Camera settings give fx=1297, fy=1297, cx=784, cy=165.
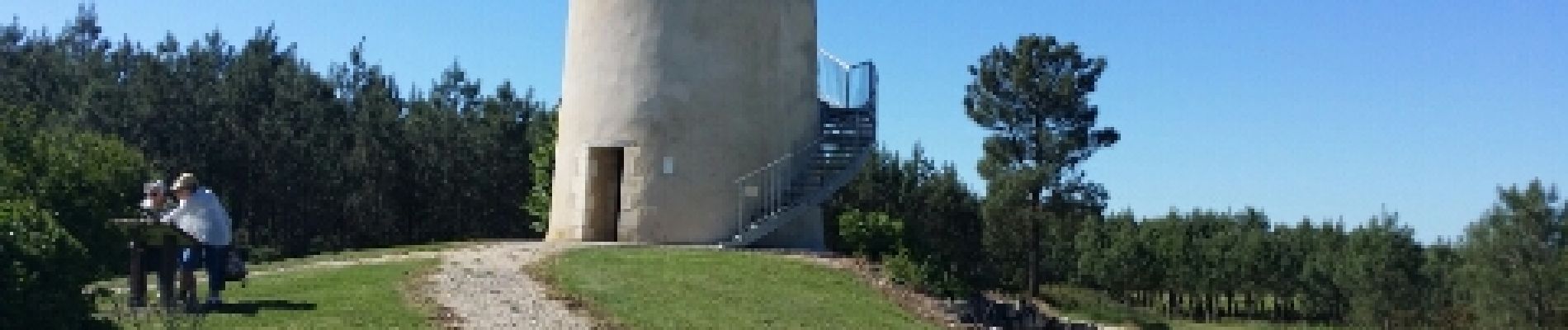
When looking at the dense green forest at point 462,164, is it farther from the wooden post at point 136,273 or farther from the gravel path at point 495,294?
the wooden post at point 136,273

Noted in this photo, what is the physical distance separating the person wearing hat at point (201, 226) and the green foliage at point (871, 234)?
1086cm

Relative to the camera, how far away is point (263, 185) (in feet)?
122

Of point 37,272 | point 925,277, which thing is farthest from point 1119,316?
point 37,272

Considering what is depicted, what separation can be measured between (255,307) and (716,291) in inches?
200

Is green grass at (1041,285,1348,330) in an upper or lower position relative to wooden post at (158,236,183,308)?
lower

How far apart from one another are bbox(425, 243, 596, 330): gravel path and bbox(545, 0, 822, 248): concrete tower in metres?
3.45

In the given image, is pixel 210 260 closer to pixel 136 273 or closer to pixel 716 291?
pixel 136 273

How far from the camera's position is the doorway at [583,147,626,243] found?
22.8 meters

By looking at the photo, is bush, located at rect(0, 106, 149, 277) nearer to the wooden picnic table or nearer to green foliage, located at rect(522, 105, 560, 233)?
the wooden picnic table

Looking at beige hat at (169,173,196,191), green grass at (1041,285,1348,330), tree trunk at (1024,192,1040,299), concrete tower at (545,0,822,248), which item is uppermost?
concrete tower at (545,0,822,248)

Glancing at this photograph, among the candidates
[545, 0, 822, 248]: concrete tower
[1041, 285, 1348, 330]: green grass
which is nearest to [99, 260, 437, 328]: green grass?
[545, 0, 822, 248]: concrete tower

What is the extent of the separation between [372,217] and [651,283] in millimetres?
25272

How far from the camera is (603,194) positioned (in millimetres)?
23219

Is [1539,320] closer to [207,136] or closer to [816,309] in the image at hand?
[816,309]
